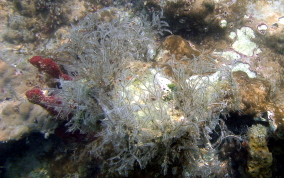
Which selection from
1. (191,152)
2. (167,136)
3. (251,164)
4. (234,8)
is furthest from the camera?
(234,8)

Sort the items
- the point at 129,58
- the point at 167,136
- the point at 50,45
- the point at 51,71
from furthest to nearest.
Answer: the point at 50,45 < the point at 51,71 < the point at 129,58 < the point at 167,136

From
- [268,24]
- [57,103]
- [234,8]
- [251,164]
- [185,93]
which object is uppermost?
[234,8]

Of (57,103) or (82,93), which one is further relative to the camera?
(57,103)

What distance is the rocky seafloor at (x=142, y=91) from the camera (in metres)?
2.64

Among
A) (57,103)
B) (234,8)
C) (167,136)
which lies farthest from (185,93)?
(234,8)

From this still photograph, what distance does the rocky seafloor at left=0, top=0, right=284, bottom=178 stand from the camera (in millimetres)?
2645

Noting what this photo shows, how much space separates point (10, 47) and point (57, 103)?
368 centimetres

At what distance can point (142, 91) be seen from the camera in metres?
2.90

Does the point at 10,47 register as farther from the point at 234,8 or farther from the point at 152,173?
the point at 234,8

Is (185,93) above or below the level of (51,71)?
above

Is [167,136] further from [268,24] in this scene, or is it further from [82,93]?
[268,24]

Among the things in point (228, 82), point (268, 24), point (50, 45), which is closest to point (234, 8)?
point (268, 24)

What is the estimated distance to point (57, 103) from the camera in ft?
12.2

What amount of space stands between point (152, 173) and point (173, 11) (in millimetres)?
4361
